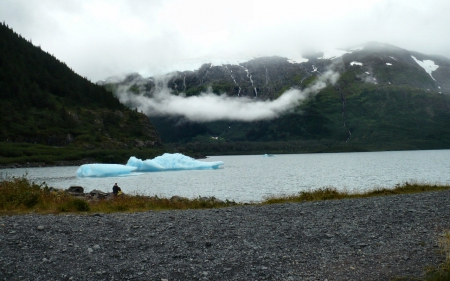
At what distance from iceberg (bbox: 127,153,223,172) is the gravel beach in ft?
262

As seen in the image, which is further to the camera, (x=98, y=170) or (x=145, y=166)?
(x=145, y=166)

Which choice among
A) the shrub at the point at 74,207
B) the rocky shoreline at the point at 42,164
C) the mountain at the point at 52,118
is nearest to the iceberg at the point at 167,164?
the mountain at the point at 52,118

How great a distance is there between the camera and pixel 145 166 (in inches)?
3770

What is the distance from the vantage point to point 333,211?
17078 millimetres

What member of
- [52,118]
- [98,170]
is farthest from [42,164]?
[98,170]

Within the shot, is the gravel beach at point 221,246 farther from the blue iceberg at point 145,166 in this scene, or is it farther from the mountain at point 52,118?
the mountain at point 52,118

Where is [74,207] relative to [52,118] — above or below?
below

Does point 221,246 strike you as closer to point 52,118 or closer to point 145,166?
point 145,166

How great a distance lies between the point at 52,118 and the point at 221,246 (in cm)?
15764

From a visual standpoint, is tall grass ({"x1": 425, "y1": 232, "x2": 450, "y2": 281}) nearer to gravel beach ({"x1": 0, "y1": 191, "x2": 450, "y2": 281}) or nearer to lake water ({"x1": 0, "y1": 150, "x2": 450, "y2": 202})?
gravel beach ({"x1": 0, "y1": 191, "x2": 450, "y2": 281})

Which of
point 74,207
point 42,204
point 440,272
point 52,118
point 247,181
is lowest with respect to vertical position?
point 247,181

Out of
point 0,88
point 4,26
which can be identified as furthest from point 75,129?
point 4,26

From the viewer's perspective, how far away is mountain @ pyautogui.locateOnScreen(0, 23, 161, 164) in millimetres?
130000

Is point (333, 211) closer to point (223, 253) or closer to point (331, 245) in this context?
point (331, 245)
